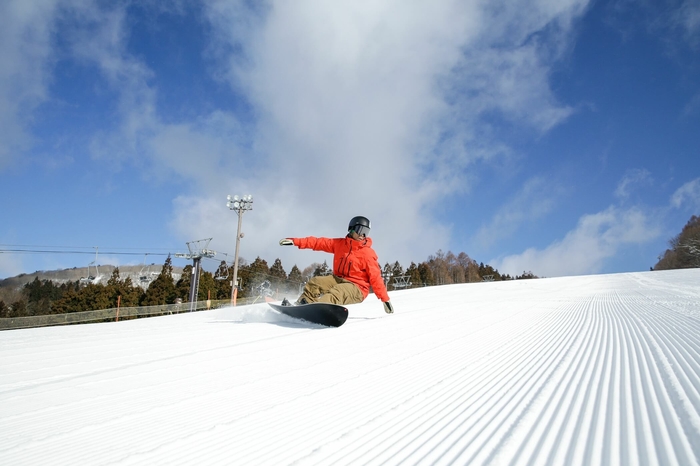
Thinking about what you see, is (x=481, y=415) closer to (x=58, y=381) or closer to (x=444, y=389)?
(x=444, y=389)

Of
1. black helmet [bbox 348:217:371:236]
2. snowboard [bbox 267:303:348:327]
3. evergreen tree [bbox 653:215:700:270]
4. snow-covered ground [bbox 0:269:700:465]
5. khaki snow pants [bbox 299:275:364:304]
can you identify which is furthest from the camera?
evergreen tree [bbox 653:215:700:270]

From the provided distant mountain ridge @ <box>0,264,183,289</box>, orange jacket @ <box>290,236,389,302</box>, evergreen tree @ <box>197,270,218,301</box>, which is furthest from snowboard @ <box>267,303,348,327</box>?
distant mountain ridge @ <box>0,264,183,289</box>

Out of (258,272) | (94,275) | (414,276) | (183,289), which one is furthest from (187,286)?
(414,276)

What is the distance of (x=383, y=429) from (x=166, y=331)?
3.60 m

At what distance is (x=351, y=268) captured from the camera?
5223 mm

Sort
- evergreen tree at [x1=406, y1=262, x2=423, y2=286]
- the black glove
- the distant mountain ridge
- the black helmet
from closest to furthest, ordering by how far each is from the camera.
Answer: the black helmet, the black glove, the distant mountain ridge, evergreen tree at [x1=406, y1=262, x2=423, y2=286]

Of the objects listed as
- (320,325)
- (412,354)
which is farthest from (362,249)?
(412,354)

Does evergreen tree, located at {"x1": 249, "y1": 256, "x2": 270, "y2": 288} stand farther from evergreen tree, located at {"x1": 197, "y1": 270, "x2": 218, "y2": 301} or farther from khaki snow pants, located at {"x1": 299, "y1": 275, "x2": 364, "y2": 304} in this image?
khaki snow pants, located at {"x1": 299, "y1": 275, "x2": 364, "y2": 304}

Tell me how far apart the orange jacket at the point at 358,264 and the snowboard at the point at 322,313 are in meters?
0.85

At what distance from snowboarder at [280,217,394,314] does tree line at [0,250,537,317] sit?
59.5ft

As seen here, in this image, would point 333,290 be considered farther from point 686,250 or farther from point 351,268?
point 686,250

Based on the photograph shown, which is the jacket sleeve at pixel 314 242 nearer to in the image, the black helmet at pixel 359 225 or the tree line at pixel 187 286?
the black helmet at pixel 359 225

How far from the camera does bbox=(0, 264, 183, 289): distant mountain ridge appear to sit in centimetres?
4871

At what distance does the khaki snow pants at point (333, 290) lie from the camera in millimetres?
4898
